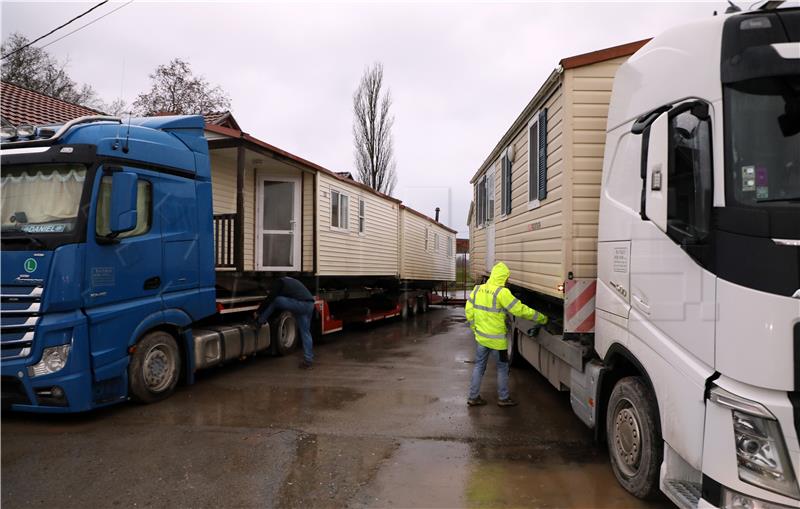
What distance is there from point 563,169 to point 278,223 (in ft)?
22.1

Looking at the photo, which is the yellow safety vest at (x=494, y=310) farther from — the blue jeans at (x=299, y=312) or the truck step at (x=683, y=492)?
the blue jeans at (x=299, y=312)

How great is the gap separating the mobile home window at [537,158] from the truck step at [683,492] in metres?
3.22

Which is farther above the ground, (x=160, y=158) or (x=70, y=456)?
(x=160, y=158)

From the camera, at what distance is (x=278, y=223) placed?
10078mm

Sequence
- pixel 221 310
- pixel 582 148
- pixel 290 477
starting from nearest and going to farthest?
1. pixel 290 477
2. pixel 582 148
3. pixel 221 310

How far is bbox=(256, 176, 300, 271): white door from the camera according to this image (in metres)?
9.98

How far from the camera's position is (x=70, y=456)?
4.29m

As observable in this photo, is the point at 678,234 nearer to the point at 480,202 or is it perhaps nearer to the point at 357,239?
the point at 480,202

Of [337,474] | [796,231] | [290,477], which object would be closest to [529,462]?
[337,474]

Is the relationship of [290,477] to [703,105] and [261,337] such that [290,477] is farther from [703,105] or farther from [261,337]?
[261,337]

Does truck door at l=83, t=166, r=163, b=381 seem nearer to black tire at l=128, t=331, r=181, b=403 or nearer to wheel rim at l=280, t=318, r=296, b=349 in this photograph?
black tire at l=128, t=331, r=181, b=403

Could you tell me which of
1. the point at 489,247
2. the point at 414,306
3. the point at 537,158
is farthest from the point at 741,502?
the point at 414,306

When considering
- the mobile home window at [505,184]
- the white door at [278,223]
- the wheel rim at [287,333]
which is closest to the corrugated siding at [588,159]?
the mobile home window at [505,184]

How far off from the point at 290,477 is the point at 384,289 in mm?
11386
